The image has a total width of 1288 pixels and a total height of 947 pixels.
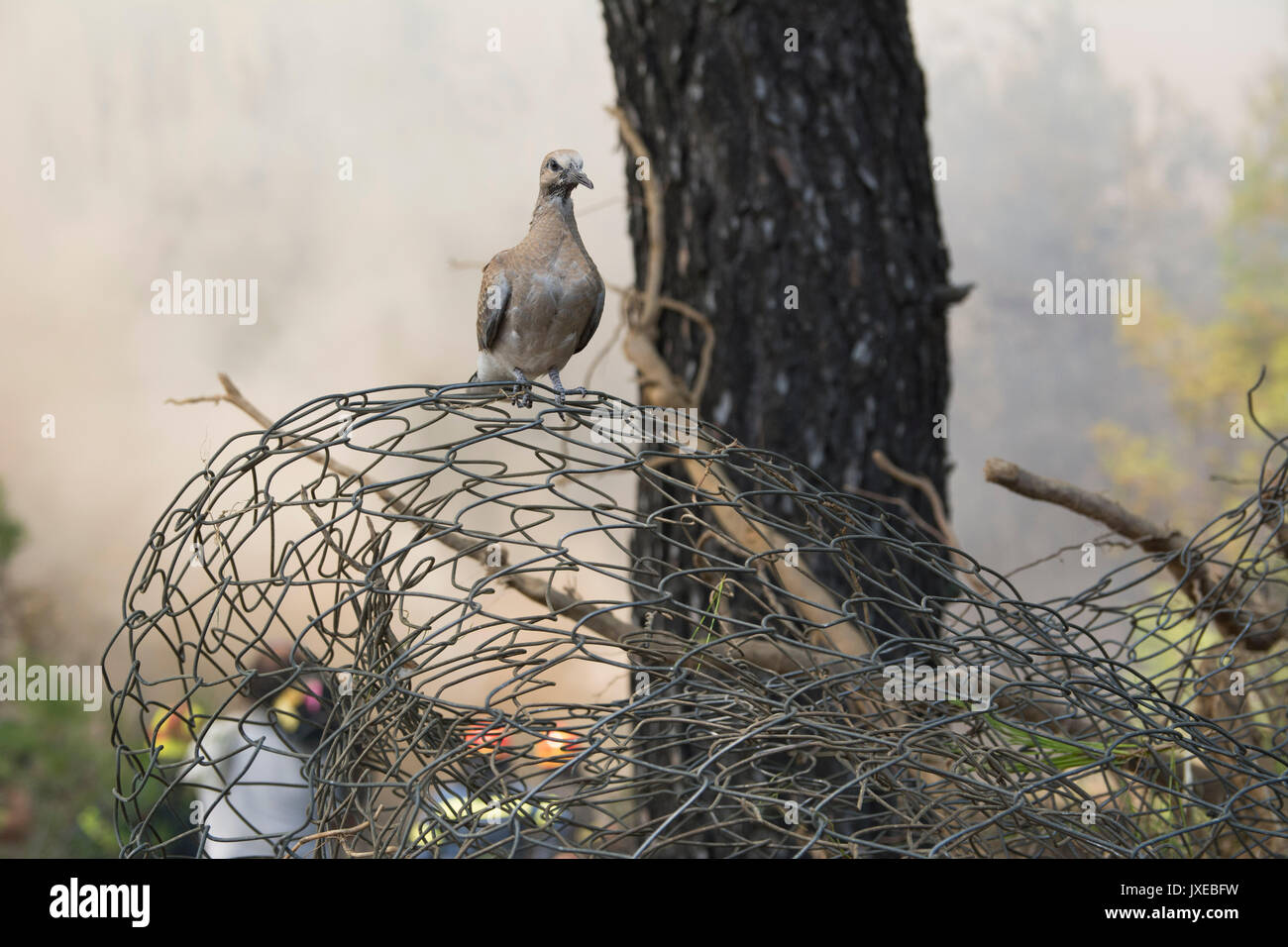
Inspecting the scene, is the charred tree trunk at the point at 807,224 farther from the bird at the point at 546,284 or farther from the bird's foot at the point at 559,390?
the bird at the point at 546,284

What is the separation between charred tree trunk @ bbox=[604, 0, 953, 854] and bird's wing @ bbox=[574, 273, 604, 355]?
25.3 inches

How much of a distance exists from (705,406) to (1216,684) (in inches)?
31.7

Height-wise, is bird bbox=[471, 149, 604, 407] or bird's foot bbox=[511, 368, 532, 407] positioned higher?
bird bbox=[471, 149, 604, 407]

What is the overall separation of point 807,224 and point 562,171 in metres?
0.78

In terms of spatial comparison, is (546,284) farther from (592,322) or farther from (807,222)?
(807,222)

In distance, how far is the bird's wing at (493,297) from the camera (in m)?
0.93

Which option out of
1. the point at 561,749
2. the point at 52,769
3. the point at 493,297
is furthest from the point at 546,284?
the point at 52,769

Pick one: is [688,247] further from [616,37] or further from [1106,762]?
[1106,762]

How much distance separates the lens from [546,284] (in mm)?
907

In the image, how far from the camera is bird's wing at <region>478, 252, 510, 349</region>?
927 mm

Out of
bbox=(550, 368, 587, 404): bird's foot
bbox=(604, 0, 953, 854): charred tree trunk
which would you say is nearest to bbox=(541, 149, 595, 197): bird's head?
bbox=(550, 368, 587, 404): bird's foot

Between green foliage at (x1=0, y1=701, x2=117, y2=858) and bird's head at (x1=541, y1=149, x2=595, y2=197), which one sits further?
green foliage at (x1=0, y1=701, x2=117, y2=858)

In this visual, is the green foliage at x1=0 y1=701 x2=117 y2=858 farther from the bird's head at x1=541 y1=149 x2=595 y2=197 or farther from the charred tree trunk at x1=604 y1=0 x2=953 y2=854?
the bird's head at x1=541 y1=149 x2=595 y2=197
